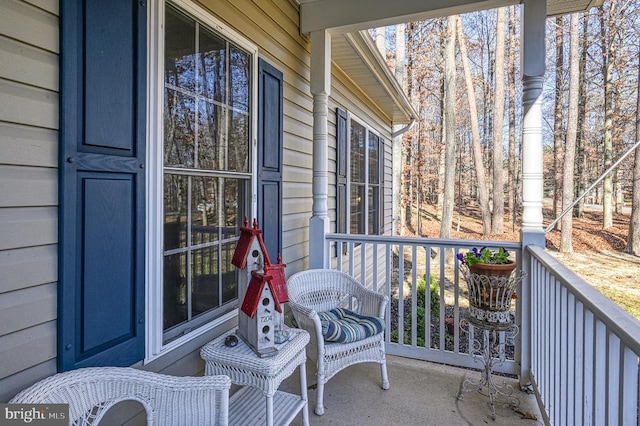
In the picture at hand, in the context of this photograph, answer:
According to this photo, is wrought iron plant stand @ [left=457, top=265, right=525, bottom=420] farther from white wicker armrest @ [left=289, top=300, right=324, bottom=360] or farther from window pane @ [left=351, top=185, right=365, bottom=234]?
window pane @ [left=351, top=185, right=365, bottom=234]

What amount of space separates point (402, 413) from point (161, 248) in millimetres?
1744

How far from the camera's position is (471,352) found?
9.30 feet

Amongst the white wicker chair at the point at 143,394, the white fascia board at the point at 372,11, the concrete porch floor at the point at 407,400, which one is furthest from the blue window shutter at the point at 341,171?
the white wicker chair at the point at 143,394

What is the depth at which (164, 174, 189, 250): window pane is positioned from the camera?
187cm

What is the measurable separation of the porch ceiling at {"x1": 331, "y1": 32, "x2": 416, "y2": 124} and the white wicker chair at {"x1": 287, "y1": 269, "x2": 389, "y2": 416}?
2259 millimetres

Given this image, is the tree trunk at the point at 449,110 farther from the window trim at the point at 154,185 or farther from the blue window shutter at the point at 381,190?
the window trim at the point at 154,185

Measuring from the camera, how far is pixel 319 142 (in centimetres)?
333

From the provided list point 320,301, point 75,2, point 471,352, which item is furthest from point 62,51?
point 471,352

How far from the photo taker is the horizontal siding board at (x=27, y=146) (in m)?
1.20

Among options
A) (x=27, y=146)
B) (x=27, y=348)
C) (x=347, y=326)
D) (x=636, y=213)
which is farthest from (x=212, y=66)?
(x=636, y=213)

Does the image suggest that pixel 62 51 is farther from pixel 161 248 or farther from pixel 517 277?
pixel 517 277

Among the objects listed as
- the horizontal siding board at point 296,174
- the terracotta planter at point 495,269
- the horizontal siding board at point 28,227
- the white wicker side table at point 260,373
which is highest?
the horizontal siding board at point 296,174

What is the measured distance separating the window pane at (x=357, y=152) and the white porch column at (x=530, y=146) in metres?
2.86

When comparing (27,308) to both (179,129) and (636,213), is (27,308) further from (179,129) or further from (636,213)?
(636,213)
